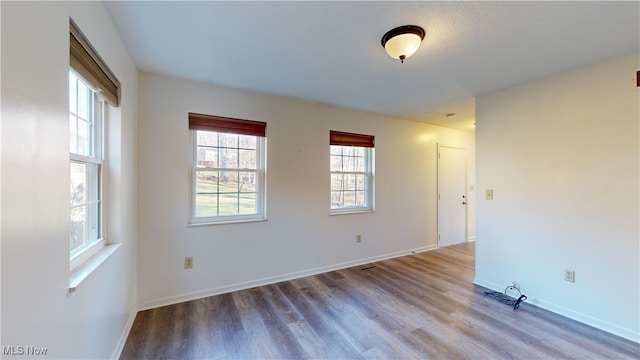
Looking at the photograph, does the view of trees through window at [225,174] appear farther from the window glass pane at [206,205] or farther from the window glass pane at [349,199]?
the window glass pane at [349,199]

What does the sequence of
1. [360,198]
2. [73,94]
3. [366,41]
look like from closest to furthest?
[73,94], [366,41], [360,198]

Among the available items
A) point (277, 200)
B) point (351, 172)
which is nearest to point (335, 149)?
point (351, 172)

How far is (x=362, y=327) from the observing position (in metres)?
2.21

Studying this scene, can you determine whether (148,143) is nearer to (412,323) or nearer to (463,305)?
(412,323)

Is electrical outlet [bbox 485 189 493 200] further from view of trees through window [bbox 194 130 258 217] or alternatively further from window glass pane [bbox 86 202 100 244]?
window glass pane [bbox 86 202 100 244]

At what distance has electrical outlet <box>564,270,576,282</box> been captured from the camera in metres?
2.37

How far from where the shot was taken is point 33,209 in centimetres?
88

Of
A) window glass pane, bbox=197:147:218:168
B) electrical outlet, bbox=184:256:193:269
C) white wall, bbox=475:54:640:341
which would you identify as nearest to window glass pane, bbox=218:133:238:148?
window glass pane, bbox=197:147:218:168

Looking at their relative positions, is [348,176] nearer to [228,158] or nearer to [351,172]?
[351,172]

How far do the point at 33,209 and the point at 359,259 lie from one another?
11.6 feet

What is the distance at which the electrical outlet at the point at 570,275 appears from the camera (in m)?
2.37

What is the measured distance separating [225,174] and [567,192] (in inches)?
137

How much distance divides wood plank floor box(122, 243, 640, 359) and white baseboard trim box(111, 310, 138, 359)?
0.03 metres

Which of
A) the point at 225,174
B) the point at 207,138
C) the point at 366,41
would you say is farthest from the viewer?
the point at 225,174
